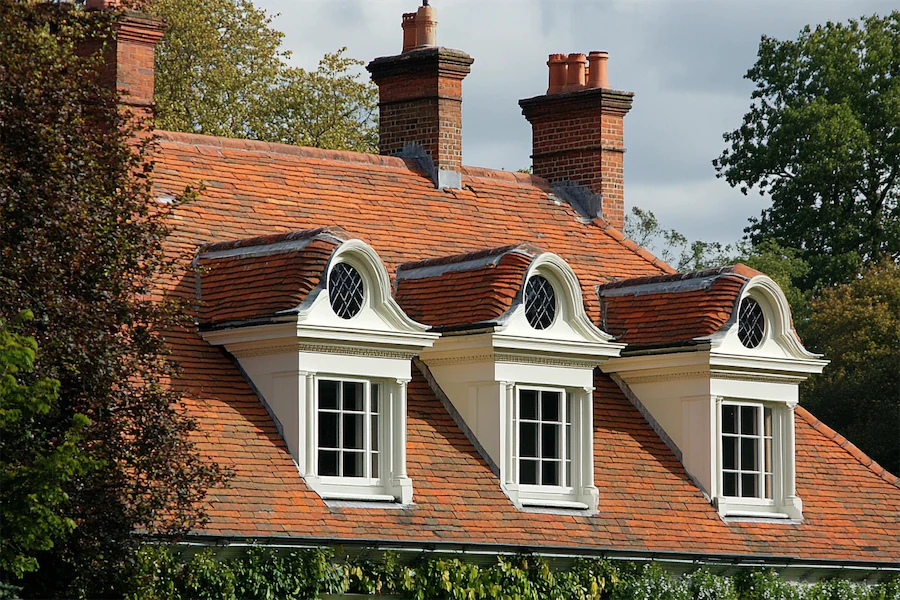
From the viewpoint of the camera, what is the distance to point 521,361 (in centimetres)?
2389

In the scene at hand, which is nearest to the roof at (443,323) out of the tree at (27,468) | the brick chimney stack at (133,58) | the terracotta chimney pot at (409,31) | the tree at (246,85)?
the brick chimney stack at (133,58)

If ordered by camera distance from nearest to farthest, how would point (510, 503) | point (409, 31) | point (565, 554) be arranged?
point (565, 554), point (510, 503), point (409, 31)

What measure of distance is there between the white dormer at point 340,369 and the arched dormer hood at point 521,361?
3.86 feet

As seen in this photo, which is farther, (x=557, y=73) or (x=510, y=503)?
(x=557, y=73)

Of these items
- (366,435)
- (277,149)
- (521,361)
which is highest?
(277,149)

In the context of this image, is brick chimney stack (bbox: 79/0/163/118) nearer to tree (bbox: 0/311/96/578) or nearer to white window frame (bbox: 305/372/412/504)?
white window frame (bbox: 305/372/412/504)

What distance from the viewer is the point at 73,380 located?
18297mm

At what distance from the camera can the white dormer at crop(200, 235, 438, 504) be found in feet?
71.7

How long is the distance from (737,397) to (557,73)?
25.0 feet

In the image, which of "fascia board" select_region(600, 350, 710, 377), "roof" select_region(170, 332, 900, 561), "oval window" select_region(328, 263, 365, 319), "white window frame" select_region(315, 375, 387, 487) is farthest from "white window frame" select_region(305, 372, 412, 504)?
"fascia board" select_region(600, 350, 710, 377)

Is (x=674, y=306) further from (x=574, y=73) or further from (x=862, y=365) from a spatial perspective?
(x=862, y=365)

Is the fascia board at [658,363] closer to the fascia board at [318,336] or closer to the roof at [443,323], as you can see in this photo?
the roof at [443,323]

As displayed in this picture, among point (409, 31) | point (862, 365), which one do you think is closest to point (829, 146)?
point (862, 365)

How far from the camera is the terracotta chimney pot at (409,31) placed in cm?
2881
